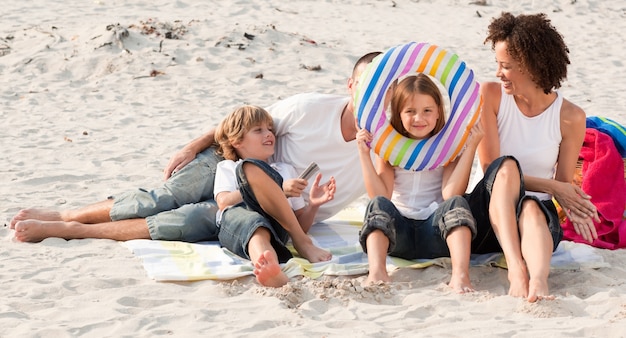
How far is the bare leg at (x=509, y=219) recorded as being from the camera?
4121 mm

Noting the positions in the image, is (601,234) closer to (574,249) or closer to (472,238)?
(574,249)

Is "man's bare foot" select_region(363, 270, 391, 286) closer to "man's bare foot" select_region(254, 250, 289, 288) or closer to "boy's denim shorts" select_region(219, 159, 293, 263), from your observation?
"man's bare foot" select_region(254, 250, 289, 288)

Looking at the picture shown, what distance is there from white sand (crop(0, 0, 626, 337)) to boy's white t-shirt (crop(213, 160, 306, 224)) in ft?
1.96

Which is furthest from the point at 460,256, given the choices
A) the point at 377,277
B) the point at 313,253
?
the point at 313,253

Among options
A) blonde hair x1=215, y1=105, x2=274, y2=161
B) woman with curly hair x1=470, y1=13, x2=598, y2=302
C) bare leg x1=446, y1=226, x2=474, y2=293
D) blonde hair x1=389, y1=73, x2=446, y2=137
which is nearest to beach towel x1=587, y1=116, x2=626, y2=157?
woman with curly hair x1=470, y1=13, x2=598, y2=302

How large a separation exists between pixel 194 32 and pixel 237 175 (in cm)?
622

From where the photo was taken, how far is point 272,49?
10.2m

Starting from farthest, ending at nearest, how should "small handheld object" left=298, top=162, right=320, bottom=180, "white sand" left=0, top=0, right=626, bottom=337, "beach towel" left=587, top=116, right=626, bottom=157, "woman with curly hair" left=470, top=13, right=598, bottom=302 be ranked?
1. "beach towel" left=587, top=116, right=626, bottom=157
2. "small handheld object" left=298, top=162, right=320, bottom=180
3. "woman with curly hair" left=470, top=13, right=598, bottom=302
4. "white sand" left=0, top=0, right=626, bottom=337

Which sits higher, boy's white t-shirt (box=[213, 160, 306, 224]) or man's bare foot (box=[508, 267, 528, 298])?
boy's white t-shirt (box=[213, 160, 306, 224])

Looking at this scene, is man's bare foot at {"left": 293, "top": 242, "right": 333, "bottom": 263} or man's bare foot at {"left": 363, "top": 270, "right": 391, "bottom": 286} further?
man's bare foot at {"left": 293, "top": 242, "right": 333, "bottom": 263}

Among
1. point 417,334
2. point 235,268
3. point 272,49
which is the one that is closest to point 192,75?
point 272,49

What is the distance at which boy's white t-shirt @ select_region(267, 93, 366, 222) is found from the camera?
16.4 feet

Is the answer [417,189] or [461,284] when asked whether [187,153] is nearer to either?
[417,189]

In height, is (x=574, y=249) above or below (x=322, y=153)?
below
